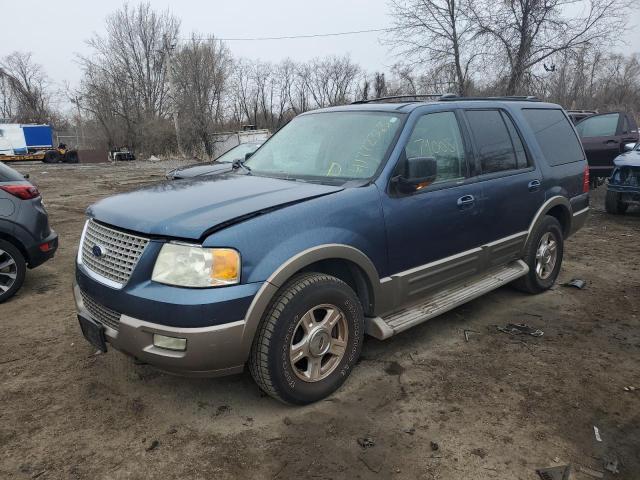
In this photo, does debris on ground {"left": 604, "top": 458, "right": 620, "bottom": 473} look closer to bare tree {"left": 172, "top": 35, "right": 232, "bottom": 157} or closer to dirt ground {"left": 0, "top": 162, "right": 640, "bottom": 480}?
dirt ground {"left": 0, "top": 162, "right": 640, "bottom": 480}

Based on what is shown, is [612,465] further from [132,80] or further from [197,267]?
[132,80]

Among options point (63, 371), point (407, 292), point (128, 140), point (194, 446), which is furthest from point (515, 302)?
point (128, 140)

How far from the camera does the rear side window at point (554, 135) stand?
483 centimetres

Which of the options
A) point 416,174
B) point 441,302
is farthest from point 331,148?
point 441,302

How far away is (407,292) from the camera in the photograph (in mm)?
3512

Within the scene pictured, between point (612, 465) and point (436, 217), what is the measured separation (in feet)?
6.13

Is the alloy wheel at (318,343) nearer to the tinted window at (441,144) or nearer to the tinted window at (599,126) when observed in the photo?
the tinted window at (441,144)

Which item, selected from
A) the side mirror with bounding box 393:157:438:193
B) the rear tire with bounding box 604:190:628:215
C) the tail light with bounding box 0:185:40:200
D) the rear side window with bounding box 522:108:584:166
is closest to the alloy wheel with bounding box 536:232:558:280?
the rear side window with bounding box 522:108:584:166

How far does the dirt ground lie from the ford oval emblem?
979 millimetres

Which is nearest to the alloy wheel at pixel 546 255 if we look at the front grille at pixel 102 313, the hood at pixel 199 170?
the front grille at pixel 102 313

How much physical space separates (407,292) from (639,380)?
69.0 inches

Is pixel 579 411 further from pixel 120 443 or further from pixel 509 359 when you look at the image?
pixel 120 443

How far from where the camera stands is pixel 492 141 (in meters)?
4.25

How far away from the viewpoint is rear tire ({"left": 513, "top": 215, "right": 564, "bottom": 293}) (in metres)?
4.74
